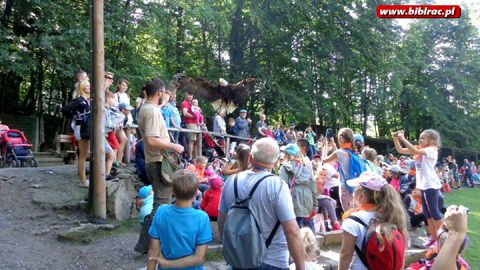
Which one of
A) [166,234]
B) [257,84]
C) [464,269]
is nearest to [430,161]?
[464,269]

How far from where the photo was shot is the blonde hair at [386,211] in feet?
8.07

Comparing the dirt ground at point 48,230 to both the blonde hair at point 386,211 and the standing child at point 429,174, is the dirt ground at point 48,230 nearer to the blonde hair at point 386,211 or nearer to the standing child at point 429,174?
the blonde hair at point 386,211

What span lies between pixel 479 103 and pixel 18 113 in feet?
101

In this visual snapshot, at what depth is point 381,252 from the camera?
2.39 metres

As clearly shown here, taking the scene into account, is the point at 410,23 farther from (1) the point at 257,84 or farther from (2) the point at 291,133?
(2) the point at 291,133

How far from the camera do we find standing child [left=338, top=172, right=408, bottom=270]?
8.05 feet

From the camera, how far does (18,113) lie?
1717cm

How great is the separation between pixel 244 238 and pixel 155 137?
5.23 feet

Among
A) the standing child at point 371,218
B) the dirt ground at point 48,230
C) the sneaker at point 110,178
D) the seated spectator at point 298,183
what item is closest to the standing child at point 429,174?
the seated spectator at point 298,183

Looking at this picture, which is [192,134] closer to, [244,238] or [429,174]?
[429,174]

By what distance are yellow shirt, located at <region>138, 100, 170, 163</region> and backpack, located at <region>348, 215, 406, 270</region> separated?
200 centimetres

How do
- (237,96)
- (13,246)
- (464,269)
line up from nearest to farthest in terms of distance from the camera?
(464,269), (13,246), (237,96)

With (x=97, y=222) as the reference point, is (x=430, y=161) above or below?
above

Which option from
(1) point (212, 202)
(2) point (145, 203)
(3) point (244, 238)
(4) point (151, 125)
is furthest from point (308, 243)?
(1) point (212, 202)
